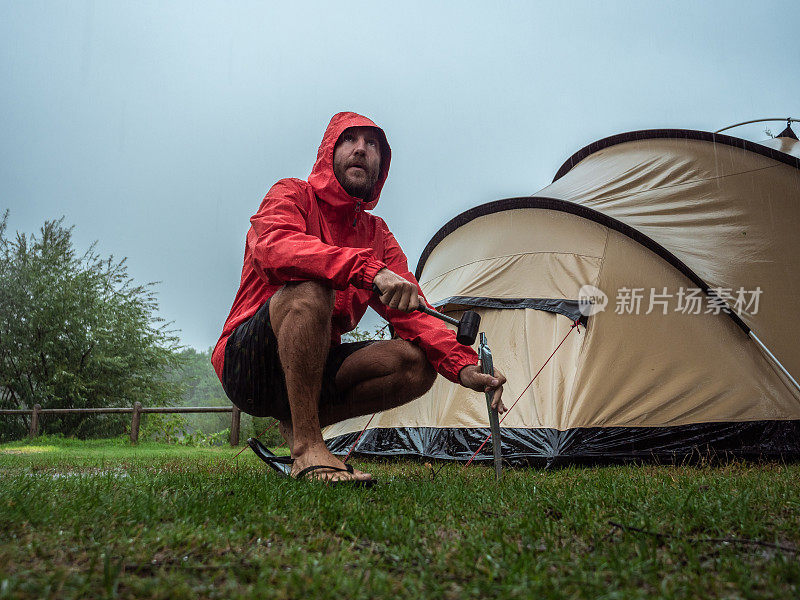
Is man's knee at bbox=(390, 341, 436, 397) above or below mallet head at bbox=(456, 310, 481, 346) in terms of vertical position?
below

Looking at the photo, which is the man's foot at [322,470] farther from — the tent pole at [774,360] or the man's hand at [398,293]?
the tent pole at [774,360]

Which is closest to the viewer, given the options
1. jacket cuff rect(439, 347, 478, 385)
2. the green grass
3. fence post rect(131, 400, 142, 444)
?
the green grass

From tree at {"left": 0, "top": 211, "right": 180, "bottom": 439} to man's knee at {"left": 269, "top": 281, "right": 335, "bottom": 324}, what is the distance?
45.1ft

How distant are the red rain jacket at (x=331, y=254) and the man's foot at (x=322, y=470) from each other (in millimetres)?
590

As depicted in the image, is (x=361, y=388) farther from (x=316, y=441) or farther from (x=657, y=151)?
(x=657, y=151)

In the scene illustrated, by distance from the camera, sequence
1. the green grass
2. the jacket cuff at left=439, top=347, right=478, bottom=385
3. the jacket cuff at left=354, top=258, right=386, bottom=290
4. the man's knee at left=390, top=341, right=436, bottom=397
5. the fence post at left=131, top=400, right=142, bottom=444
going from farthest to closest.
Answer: the fence post at left=131, top=400, right=142, bottom=444, the man's knee at left=390, top=341, right=436, bottom=397, the jacket cuff at left=439, top=347, right=478, bottom=385, the jacket cuff at left=354, top=258, right=386, bottom=290, the green grass

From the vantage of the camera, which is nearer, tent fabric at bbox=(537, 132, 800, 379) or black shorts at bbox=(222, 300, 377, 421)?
black shorts at bbox=(222, 300, 377, 421)

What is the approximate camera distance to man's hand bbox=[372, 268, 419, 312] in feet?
6.41

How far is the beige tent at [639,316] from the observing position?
3.48 meters

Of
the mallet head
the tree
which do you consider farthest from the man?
the tree

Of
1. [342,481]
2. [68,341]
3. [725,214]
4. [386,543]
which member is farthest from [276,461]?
[68,341]

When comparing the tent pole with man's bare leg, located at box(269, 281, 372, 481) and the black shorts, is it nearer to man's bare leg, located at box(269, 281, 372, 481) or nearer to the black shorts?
the black shorts

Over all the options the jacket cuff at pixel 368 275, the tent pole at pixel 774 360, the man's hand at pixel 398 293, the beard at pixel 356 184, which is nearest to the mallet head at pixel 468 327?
the man's hand at pixel 398 293

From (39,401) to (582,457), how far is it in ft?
49.8
